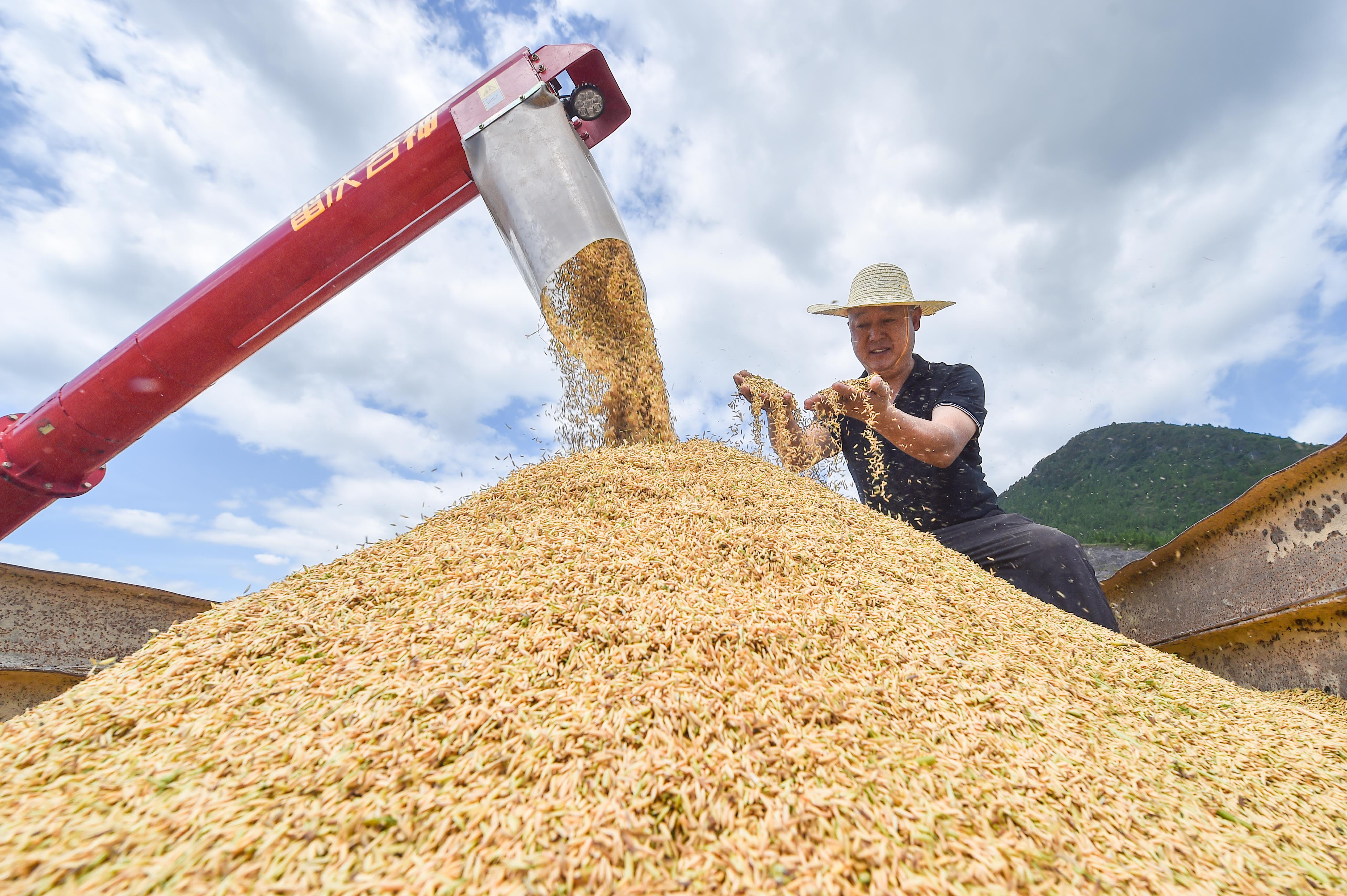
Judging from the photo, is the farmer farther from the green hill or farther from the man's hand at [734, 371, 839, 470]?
the green hill

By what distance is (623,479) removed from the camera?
2.98 m

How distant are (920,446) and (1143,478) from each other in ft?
48.6

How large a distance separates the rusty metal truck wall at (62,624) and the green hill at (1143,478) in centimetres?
1046

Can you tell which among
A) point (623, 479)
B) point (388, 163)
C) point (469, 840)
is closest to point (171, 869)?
point (469, 840)

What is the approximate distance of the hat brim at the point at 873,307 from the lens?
4324 mm

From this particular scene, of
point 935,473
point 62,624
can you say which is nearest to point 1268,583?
point 935,473

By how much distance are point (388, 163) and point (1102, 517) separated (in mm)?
14675

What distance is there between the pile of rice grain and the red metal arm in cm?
147

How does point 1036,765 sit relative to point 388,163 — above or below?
below

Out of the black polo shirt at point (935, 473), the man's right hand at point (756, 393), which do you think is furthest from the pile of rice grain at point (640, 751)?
the black polo shirt at point (935, 473)

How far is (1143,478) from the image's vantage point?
1500 cm

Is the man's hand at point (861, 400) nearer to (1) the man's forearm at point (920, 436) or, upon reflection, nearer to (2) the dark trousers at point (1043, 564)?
(1) the man's forearm at point (920, 436)

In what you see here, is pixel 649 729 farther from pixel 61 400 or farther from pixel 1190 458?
pixel 1190 458

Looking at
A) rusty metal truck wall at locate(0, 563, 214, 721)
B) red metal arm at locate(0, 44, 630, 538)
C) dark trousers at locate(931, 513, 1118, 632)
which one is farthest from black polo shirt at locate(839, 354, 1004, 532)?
rusty metal truck wall at locate(0, 563, 214, 721)
